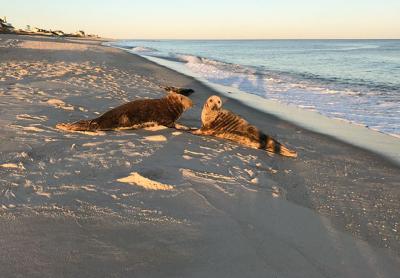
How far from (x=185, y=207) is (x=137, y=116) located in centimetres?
325

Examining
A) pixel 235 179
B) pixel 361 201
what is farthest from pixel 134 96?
pixel 361 201

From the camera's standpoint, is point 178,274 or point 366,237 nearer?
point 178,274

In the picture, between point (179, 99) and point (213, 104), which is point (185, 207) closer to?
point (213, 104)

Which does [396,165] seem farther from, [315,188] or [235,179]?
[235,179]

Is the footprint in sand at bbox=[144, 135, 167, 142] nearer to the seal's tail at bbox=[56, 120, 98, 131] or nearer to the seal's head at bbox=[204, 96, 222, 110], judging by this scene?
the seal's tail at bbox=[56, 120, 98, 131]

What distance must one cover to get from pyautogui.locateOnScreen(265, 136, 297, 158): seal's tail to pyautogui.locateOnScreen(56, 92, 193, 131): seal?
1.64 meters

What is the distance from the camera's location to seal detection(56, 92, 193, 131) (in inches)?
227

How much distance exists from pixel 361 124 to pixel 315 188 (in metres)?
4.39

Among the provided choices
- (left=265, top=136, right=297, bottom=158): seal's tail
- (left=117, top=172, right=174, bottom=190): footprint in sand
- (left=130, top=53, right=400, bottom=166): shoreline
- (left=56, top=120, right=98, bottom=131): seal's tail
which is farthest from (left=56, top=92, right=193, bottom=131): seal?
(left=130, top=53, right=400, bottom=166): shoreline

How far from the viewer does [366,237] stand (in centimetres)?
310

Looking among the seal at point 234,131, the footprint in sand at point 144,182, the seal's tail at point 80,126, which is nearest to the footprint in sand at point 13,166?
the footprint in sand at point 144,182

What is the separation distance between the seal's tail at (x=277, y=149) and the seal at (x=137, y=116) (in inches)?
64.5

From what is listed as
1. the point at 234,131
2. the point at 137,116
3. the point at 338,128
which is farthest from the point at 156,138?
the point at 338,128

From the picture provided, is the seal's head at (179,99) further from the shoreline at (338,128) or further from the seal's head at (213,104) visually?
the shoreline at (338,128)
